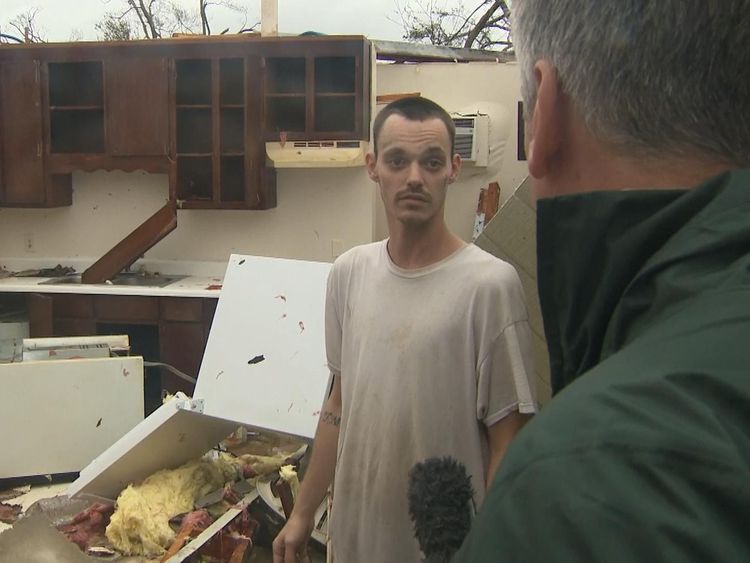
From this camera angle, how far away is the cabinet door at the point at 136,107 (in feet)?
14.9

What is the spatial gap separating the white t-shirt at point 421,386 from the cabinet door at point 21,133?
4.08 metres

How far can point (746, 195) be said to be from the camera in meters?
0.44

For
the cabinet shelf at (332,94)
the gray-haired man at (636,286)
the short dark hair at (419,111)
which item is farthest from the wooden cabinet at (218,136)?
the gray-haired man at (636,286)

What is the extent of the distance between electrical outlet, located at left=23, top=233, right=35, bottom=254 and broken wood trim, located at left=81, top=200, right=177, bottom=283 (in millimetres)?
835

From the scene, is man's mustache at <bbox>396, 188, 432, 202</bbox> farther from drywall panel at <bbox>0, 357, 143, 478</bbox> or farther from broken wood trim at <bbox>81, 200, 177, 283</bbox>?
broken wood trim at <bbox>81, 200, 177, 283</bbox>

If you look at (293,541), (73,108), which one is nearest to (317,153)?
(73,108)

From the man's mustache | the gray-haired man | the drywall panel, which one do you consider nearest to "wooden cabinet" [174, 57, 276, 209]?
the drywall panel

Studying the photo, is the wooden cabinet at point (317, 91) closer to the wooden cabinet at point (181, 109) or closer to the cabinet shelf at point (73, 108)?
the wooden cabinet at point (181, 109)

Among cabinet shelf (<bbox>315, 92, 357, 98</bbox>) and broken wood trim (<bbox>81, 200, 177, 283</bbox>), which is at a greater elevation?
cabinet shelf (<bbox>315, 92, 357, 98</bbox>)

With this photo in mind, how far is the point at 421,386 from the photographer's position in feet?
4.54

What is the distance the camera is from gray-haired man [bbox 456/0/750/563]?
0.34m

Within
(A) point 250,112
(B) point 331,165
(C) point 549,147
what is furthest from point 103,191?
(C) point 549,147

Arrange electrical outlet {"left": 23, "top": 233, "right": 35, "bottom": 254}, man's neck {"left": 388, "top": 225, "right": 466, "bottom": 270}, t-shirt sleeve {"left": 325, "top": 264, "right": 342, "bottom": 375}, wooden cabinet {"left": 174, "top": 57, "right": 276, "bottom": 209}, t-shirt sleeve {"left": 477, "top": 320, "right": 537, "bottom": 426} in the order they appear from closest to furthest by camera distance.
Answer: t-shirt sleeve {"left": 477, "top": 320, "right": 537, "bottom": 426} < man's neck {"left": 388, "top": 225, "right": 466, "bottom": 270} < t-shirt sleeve {"left": 325, "top": 264, "right": 342, "bottom": 375} < wooden cabinet {"left": 174, "top": 57, "right": 276, "bottom": 209} < electrical outlet {"left": 23, "top": 233, "right": 35, "bottom": 254}

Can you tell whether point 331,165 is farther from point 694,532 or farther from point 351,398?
point 694,532
